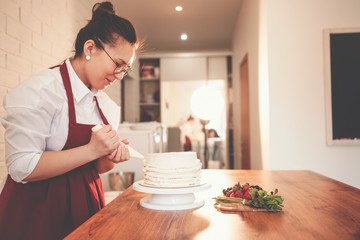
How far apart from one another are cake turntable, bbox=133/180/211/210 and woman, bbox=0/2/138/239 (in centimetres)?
20

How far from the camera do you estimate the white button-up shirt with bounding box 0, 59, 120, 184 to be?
0.95 m

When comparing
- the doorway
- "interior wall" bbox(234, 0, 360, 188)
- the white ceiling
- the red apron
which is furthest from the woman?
the doorway

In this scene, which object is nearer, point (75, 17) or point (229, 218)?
point (229, 218)

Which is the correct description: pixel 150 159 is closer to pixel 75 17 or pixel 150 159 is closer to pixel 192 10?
pixel 75 17

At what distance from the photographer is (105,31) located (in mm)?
1170

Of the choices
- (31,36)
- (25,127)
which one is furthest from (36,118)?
(31,36)

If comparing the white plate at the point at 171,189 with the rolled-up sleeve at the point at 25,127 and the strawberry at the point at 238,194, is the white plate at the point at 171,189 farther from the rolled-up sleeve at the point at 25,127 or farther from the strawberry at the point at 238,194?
the rolled-up sleeve at the point at 25,127

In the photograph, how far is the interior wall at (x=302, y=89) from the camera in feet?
9.33

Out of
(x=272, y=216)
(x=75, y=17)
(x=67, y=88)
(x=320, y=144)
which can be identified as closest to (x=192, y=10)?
(x=75, y=17)

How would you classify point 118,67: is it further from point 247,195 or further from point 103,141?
point 247,195

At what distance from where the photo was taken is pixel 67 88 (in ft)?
3.65

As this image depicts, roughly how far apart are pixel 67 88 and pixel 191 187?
0.53 meters

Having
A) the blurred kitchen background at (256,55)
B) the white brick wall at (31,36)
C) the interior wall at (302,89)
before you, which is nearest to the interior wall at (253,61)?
the blurred kitchen background at (256,55)

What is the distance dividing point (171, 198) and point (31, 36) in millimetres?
1858
